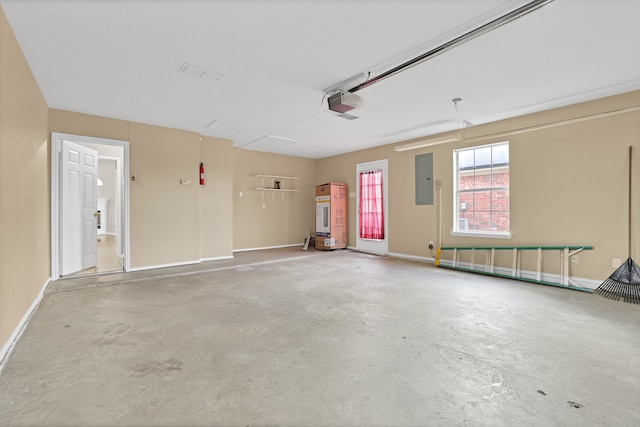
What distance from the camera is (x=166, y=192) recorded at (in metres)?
5.73

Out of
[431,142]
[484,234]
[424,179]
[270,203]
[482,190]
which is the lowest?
[484,234]

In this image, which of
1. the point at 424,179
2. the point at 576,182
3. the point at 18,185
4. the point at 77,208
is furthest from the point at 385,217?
the point at 18,185

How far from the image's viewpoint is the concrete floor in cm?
171

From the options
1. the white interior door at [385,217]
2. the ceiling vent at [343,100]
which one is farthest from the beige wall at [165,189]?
the white interior door at [385,217]

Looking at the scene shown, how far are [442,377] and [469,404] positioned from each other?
288 mm

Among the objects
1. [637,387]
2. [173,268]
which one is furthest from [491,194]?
[173,268]

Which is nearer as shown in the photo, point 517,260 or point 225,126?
point 517,260

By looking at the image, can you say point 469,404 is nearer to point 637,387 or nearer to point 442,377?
point 442,377

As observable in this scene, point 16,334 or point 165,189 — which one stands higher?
point 165,189

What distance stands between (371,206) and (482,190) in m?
2.79

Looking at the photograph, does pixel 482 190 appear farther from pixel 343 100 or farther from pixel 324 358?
pixel 324 358

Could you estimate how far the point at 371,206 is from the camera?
7762 millimetres

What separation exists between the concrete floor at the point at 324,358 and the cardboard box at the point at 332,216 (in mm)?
3959

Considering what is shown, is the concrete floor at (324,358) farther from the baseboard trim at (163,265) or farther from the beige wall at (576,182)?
the baseboard trim at (163,265)
